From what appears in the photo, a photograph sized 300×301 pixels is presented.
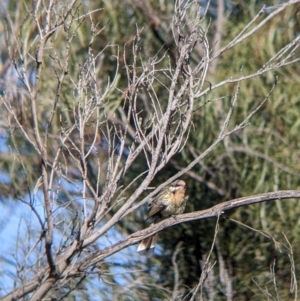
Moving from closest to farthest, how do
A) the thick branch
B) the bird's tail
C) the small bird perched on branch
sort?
the thick branch < the small bird perched on branch < the bird's tail

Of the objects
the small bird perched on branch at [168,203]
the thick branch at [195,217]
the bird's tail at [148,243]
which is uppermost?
the small bird perched on branch at [168,203]

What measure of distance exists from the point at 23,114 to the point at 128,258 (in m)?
1.29

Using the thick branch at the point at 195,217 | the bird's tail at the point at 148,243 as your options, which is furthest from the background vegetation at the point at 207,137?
the thick branch at the point at 195,217

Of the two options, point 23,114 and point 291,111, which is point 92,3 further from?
point 291,111

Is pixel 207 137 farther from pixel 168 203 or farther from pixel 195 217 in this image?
pixel 195 217

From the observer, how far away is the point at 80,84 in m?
4.02

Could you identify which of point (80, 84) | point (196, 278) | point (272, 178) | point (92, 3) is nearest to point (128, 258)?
point (196, 278)

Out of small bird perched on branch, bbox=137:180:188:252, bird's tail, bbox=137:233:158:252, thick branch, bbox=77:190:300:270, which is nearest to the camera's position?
thick branch, bbox=77:190:300:270

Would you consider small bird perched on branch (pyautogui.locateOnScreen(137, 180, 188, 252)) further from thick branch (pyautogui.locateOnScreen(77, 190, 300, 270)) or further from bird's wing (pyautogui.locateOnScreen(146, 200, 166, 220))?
thick branch (pyautogui.locateOnScreen(77, 190, 300, 270))

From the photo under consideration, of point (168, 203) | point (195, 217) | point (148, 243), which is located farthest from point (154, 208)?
point (195, 217)

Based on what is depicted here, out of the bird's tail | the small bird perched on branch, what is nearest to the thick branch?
the small bird perched on branch

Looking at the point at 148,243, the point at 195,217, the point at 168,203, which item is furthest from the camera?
the point at 148,243

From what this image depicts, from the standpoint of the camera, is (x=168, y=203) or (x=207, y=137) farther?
(x=207, y=137)

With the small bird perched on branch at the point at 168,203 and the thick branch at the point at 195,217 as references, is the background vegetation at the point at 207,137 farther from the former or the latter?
the thick branch at the point at 195,217
